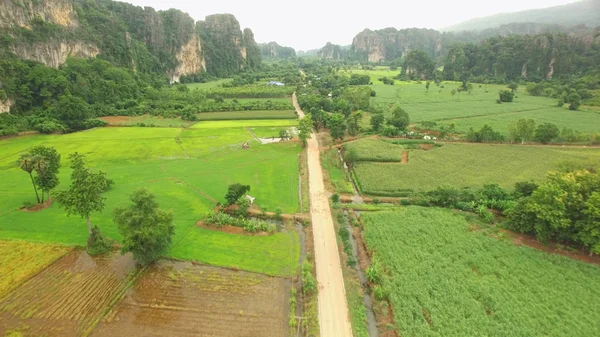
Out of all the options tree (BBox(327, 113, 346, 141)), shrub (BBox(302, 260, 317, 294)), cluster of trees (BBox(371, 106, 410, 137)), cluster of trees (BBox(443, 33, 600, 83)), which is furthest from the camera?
cluster of trees (BBox(443, 33, 600, 83))

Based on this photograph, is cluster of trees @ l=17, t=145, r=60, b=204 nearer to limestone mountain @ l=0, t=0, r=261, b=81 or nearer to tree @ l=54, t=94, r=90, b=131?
tree @ l=54, t=94, r=90, b=131

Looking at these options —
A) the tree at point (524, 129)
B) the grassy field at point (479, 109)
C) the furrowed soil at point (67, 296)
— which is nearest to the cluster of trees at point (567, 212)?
the tree at point (524, 129)

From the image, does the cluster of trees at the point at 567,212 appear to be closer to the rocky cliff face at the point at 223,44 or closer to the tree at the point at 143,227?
the tree at the point at 143,227

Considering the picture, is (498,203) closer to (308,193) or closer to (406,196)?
(406,196)

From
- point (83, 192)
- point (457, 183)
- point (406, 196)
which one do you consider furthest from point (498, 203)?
point (83, 192)

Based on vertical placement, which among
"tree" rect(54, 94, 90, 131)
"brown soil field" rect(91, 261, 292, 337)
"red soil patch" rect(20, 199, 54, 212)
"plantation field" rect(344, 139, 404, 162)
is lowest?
"brown soil field" rect(91, 261, 292, 337)

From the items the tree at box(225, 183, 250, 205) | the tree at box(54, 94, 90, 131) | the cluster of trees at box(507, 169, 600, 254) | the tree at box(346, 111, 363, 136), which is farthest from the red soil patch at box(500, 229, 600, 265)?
the tree at box(54, 94, 90, 131)
